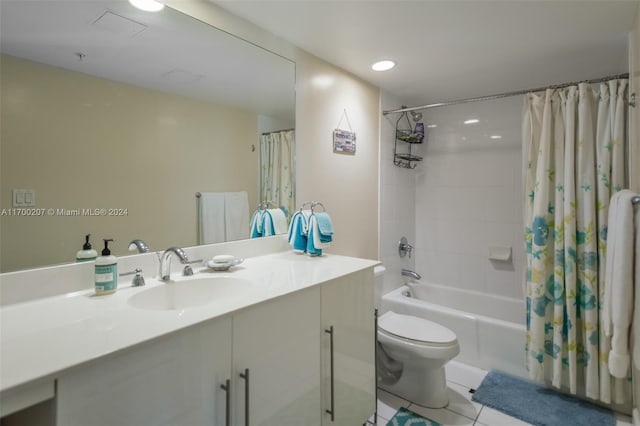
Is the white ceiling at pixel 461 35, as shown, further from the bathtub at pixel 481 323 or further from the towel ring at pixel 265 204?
the bathtub at pixel 481 323

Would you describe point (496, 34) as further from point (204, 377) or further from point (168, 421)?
point (168, 421)

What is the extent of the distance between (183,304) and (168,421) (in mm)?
Answer: 491

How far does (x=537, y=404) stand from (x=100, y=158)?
2633 mm

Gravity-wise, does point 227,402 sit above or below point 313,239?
below

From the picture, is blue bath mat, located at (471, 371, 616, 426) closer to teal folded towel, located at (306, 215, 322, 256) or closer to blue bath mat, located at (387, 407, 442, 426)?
blue bath mat, located at (387, 407, 442, 426)

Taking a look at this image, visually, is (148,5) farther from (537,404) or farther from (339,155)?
(537,404)

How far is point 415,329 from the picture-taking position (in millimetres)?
2031

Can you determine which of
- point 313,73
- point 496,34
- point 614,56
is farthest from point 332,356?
point 614,56

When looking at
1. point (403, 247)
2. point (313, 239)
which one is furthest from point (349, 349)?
point (403, 247)

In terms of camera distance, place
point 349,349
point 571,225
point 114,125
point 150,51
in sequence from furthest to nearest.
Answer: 1. point 571,225
2. point 349,349
3. point 150,51
4. point 114,125

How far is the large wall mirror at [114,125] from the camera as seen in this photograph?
104cm

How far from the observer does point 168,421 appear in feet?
2.76

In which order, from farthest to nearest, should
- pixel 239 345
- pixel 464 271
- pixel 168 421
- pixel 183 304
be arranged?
pixel 464 271 → pixel 183 304 → pixel 239 345 → pixel 168 421

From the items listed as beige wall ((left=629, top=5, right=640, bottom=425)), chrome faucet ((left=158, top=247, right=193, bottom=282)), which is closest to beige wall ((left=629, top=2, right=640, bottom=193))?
beige wall ((left=629, top=5, right=640, bottom=425))
